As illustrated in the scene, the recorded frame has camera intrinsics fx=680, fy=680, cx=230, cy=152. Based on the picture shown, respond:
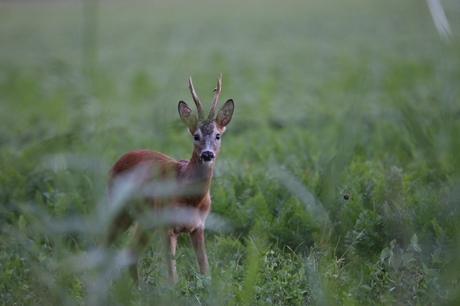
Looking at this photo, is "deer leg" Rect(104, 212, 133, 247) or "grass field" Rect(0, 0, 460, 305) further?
"deer leg" Rect(104, 212, 133, 247)

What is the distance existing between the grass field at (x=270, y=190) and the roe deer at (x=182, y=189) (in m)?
0.13

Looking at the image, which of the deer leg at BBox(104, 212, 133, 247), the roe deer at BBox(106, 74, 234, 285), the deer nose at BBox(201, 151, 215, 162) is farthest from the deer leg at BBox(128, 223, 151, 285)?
the deer nose at BBox(201, 151, 215, 162)

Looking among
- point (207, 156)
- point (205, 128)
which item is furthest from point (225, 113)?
point (207, 156)

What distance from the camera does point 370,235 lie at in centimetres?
407

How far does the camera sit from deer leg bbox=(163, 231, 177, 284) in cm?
388

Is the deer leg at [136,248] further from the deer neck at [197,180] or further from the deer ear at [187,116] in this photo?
the deer ear at [187,116]

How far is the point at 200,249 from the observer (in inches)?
167

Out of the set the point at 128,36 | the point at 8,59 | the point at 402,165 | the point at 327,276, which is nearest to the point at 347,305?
the point at 327,276

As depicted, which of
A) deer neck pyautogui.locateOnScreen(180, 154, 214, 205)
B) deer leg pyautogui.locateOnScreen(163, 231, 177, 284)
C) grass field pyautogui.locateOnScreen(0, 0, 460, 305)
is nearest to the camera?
A: grass field pyautogui.locateOnScreen(0, 0, 460, 305)

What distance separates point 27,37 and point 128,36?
245cm

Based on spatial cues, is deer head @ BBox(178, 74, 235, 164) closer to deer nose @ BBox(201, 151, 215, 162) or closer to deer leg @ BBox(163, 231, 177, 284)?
deer nose @ BBox(201, 151, 215, 162)

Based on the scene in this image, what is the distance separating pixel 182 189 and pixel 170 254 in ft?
1.78

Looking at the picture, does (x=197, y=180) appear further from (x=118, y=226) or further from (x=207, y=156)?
(x=118, y=226)

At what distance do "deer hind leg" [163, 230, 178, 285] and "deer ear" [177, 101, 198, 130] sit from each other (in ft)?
2.28
